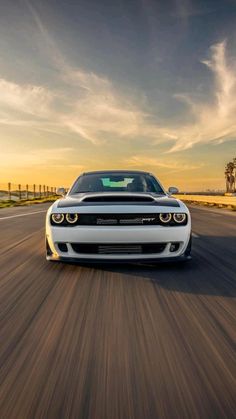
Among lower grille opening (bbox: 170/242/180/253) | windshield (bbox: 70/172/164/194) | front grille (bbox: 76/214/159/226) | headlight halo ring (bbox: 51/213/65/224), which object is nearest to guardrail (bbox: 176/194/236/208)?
windshield (bbox: 70/172/164/194)

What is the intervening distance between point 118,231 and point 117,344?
2367mm

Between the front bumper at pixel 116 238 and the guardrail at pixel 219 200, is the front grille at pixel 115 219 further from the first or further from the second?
the guardrail at pixel 219 200

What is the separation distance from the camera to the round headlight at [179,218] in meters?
5.39

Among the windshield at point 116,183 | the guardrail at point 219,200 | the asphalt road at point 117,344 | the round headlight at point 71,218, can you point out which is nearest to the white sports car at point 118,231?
the round headlight at point 71,218

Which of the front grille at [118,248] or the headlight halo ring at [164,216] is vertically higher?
the headlight halo ring at [164,216]

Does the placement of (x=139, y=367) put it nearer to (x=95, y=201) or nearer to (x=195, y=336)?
(x=195, y=336)

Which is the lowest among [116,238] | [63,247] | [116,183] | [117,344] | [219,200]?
[219,200]

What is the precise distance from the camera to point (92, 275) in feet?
16.6

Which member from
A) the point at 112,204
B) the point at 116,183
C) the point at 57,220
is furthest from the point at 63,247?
the point at 116,183

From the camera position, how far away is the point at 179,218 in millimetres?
5438

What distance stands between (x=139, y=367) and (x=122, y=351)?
0.84ft

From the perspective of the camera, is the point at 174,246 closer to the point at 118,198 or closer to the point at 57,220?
the point at 118,198

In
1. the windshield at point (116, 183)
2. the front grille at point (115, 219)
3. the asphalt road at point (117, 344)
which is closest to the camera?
the asphalt road at point (117, 344)

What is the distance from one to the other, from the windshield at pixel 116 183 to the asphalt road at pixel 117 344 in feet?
7.41
